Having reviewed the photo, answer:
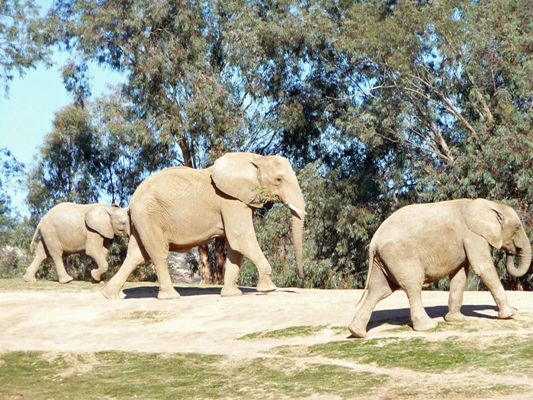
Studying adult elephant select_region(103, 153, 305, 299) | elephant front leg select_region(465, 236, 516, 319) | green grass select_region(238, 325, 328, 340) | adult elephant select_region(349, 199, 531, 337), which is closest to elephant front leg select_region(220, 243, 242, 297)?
adult elephant select_region(103, 153, 305, 299)

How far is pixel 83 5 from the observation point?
31.6 metres

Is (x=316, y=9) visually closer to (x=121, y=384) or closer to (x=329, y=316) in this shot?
(x=329, y=316)

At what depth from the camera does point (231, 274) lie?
17609 millimetres

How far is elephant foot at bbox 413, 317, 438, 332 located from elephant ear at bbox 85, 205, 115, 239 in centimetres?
1248

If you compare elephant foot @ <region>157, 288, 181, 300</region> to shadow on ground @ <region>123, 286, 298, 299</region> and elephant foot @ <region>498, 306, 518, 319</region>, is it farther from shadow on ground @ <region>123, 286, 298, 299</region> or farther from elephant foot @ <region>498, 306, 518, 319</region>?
elephant foot @ <region>498, 306, 518, 319</region>

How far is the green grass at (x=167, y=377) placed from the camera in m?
10.2

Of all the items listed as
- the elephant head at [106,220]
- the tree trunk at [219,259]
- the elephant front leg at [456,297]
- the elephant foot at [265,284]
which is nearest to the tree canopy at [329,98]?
the tree trunk at [219,259]

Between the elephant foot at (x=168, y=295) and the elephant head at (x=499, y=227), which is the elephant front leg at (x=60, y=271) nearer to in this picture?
the elephant foot at (x=168, y=295)

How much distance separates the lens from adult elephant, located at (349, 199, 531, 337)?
11.7 m

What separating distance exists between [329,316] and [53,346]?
4.43m

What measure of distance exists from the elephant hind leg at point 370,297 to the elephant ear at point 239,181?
566 centimetres

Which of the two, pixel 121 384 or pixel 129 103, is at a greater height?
pixel 129 103

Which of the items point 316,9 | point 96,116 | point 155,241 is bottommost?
point 155,241

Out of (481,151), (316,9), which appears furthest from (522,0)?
(316,9)
